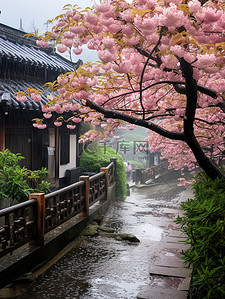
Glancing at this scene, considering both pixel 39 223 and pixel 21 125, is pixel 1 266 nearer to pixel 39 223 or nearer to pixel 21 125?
pixel 39 223

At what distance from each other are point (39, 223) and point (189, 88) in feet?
14.7

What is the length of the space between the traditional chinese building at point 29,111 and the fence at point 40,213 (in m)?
2.95

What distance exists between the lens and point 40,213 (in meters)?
7.41

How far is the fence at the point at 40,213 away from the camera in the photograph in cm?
632

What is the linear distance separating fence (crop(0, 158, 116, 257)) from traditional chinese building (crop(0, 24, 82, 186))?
2.95m

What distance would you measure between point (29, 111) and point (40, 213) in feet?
19.1

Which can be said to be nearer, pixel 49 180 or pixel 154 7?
pixel 154 7

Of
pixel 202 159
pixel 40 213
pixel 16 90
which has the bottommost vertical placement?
pixel 40 213

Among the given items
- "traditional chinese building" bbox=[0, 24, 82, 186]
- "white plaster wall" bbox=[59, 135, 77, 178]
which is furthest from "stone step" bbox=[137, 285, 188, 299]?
"white plaster wall" bbox=[59, 135, 77, 178]

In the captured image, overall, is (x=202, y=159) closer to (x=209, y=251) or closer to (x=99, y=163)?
(x=209, y=251)

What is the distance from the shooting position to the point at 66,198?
9.17 m

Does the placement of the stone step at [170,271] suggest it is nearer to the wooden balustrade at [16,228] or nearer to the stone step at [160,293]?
the stone step at [160,293]

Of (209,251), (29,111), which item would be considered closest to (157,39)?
(209,251)

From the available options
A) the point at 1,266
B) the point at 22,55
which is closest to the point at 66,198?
the point at 1,266
